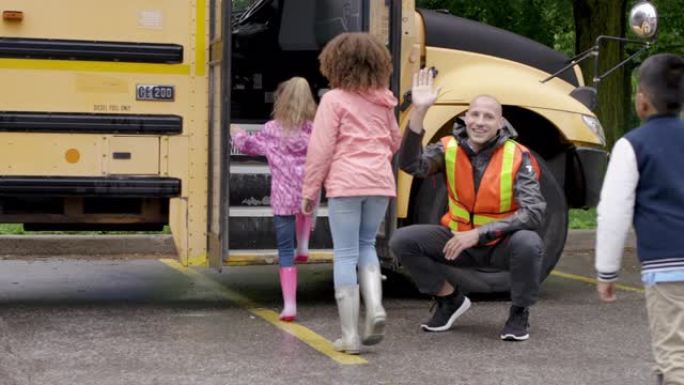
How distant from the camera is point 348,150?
526 cm

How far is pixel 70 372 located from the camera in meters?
4.86

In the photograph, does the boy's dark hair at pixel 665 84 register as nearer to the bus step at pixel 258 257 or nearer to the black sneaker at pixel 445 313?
the black sneaker at pixel 445 313

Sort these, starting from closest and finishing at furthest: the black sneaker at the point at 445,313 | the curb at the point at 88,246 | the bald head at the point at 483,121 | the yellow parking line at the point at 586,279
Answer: the bald head at the point at 483,121, the black sneaker at the point at 445,313, the curb at the point at 88,246, the yellow parking line at the point at 586,279

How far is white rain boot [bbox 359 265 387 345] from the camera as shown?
5.11 m

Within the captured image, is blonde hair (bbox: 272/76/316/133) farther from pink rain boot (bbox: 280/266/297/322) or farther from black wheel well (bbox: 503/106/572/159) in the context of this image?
black wheel well (bbox: 503/106/572/159)

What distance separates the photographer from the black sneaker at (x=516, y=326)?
18.6 ft

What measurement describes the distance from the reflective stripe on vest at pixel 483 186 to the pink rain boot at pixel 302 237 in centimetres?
83

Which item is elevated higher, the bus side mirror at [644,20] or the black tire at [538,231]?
the bus side mirror at [644,20]

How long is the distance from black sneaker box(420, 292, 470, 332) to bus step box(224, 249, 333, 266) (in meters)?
0.76

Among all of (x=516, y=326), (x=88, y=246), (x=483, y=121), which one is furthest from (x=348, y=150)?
(x=88, y=246)

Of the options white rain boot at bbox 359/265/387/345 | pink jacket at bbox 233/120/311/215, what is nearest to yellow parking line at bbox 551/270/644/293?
pink jacket at bbox 233/120/311/215

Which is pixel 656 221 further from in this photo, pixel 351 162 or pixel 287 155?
pixel 287 155

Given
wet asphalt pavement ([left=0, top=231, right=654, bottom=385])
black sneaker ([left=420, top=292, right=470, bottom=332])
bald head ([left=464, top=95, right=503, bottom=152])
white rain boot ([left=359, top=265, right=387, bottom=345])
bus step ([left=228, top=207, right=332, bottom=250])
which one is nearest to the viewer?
wet asphalt pavement ([left=0, top=231, right=654, bottom=385])

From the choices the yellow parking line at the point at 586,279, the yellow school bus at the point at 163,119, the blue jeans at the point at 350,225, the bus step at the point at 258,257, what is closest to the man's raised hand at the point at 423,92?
the blue jeans at the point at 350,225
